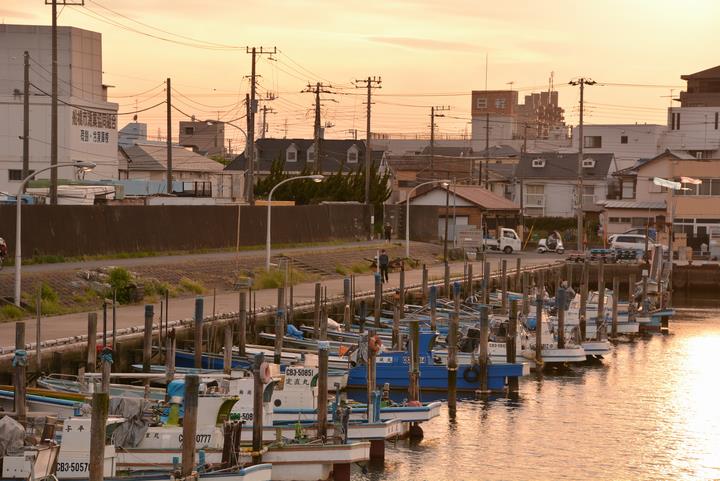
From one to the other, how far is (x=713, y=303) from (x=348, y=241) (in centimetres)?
2406

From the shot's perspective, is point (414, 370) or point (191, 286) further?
point (191, 286)

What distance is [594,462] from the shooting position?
3145 centimetres

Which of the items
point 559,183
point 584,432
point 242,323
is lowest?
point 584,432

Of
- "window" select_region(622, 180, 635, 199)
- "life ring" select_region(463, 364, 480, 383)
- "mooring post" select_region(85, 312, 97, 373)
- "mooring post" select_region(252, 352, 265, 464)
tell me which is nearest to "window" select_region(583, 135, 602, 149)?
"window" select_region(622, 180, 635, 199)

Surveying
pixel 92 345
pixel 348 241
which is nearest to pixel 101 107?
pixel 348 241

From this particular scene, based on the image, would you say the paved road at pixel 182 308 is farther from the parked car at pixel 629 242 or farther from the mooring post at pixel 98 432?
the parked car at pixel 629 242

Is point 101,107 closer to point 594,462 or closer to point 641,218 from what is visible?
point 641,218

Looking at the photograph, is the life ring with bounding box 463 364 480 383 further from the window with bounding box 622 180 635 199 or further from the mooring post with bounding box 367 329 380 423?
the window with bounding box 622 180 635 199

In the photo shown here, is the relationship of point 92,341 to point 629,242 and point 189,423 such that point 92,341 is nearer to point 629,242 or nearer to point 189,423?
point 189,423

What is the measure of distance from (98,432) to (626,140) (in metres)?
111

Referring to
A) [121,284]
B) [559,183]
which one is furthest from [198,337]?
[559,183]

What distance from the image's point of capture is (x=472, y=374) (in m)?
39.7

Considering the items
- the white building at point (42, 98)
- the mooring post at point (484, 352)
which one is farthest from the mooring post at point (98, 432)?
the white building at point (42, 98)

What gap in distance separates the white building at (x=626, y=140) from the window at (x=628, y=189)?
21028 millimetres
